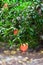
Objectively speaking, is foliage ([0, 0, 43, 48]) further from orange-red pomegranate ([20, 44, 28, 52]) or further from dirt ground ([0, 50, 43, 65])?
dirt ground ([0, 50, 43, 65])

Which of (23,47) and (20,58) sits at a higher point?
(23,47)

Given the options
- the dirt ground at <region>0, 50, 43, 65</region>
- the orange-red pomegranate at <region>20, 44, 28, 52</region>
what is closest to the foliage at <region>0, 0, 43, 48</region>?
the orange-red pomegranate at <region>20, 44, 28, 52</region>

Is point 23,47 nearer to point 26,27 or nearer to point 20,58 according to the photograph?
point 20,58

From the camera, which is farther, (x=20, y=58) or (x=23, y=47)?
(x=23, y=47)

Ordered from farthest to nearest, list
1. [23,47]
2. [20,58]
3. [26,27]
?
[26,27], [23,47], [20,58]

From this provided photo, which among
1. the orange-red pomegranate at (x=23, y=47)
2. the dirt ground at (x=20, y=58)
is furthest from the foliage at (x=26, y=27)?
the dirt ground at (x=20, y=58)

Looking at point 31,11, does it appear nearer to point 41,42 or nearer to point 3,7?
point 41,42

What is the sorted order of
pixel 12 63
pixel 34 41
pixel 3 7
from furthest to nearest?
pixel 3 7 < pixel 34 41 < pixel 12 63

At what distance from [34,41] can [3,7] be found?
1576 mm

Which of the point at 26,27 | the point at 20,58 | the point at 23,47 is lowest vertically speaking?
the point at 20,58

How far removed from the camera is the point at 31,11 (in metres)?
5.40

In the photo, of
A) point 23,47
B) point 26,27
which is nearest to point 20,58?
point 23,47

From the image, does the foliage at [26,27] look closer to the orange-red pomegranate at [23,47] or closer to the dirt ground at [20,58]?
the orange-red pomegranate at [23,47]

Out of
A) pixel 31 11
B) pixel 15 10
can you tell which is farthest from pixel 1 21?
pixel 31 11
